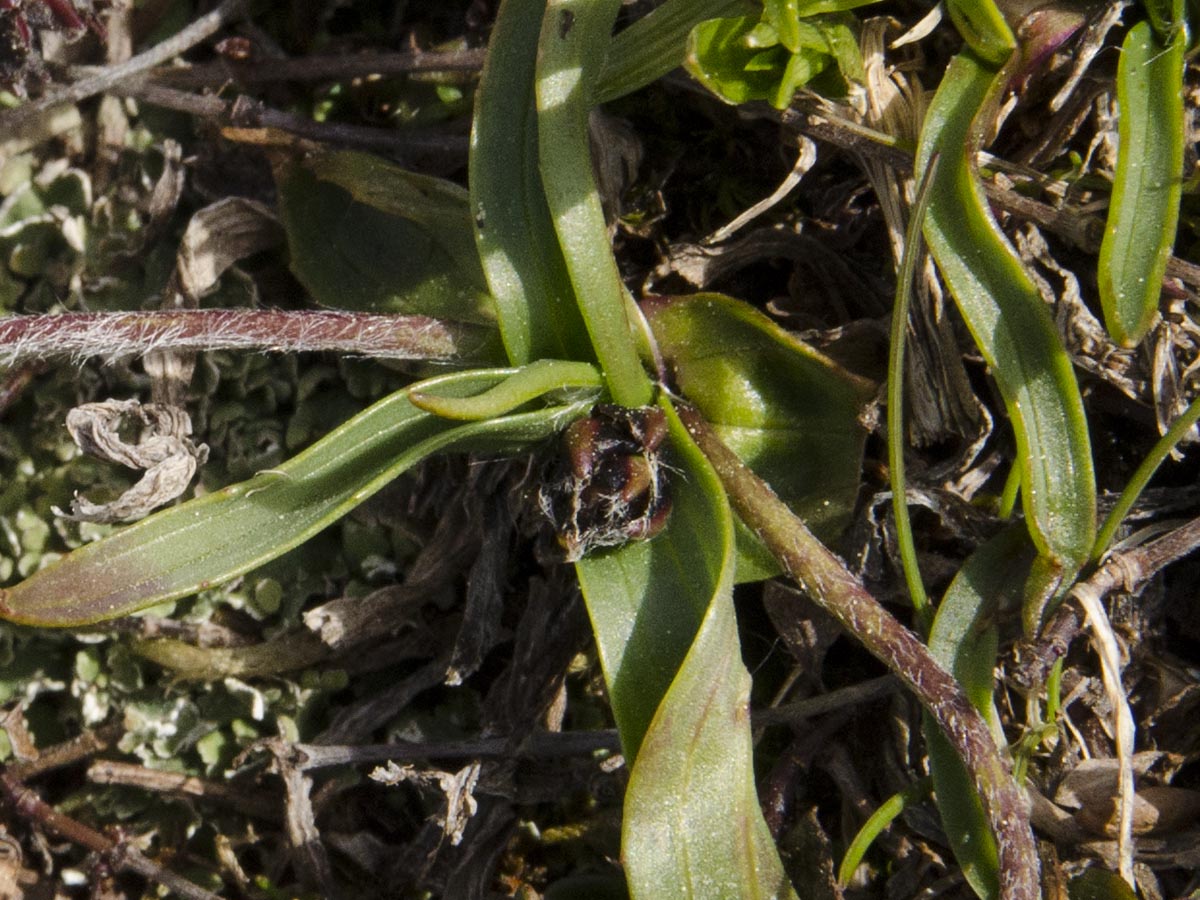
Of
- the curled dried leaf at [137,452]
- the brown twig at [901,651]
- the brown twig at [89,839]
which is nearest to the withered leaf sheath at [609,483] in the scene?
the brown twig at [901,651]

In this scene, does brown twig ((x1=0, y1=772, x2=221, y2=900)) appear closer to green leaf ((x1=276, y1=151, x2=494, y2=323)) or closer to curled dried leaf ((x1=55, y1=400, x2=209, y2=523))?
curled dried leaf ((x1=55, y1=400, x2=209, y2=523))

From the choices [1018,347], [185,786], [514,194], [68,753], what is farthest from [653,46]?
[68,753]

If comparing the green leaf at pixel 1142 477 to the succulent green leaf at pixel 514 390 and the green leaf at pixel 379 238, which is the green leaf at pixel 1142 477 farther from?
the green leaf at pixel 379 238

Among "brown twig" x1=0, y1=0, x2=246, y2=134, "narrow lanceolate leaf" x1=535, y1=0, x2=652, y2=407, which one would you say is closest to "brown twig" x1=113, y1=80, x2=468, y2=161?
"brown twig" x1=0, y1=0, x2=246, y2=134

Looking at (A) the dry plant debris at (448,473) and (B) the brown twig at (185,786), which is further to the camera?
(B) the brown twig at (185,786)

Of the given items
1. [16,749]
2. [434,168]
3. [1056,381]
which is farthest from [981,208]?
[16,749]
